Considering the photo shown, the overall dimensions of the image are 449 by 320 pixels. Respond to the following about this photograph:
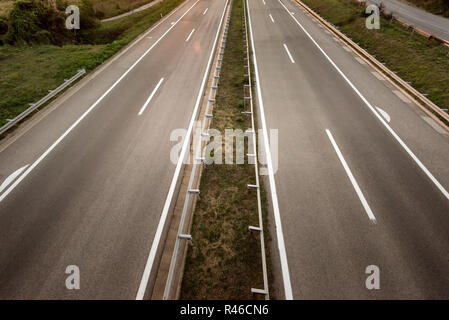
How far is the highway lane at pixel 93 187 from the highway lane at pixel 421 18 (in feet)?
75.8

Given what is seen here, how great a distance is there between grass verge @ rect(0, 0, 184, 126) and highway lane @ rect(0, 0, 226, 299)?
6.70ft

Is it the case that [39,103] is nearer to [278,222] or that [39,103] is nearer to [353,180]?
[278,222]

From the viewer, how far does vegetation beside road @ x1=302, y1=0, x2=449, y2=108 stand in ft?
41.5

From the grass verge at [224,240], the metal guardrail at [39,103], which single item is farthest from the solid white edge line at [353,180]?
the metal guardrail at [39,103]

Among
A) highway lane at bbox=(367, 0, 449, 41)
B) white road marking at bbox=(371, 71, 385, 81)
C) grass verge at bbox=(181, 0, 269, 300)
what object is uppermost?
highway lane at bbox=(367, 0, 449, 41)

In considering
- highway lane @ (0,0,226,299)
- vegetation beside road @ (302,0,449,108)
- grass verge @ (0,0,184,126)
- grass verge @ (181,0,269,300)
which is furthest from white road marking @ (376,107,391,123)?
grass verge @ (0,0,184,126)

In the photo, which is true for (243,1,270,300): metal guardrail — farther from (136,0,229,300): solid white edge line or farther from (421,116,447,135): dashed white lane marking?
(421,116,447,135): dashed white lane marking

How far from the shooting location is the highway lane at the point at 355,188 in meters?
5.52

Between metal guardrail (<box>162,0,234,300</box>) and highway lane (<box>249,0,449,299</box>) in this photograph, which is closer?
metal guardrail (<box>162,0,234,300</box>)

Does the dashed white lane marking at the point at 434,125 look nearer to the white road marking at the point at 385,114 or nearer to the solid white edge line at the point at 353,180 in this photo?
the white road marking at the point at 385,114

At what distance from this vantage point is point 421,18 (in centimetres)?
2306

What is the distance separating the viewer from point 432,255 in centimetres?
582

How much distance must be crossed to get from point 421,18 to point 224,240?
32509mm

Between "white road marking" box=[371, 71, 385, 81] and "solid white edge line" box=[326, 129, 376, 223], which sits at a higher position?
"white road marking" box=[371, 71, 385, 81]
